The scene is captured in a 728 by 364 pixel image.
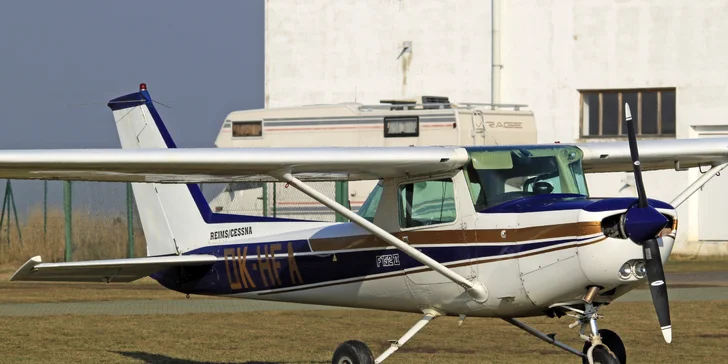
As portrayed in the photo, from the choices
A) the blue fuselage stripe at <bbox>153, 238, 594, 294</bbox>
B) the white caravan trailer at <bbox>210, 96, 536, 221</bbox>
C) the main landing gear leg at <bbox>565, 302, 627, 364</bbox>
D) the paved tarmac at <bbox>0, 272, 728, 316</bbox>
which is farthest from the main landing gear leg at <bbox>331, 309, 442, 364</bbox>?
the white caravan trailer at <bbox>210, 96, 536, 221</bbox>

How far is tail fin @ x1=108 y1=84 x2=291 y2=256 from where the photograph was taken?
12492 millimetres

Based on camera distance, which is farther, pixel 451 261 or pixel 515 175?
pixel 451 261

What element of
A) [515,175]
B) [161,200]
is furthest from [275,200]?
[515,175]

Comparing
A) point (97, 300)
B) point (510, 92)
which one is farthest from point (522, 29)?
point (97, 300)

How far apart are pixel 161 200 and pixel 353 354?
3438 millimetres

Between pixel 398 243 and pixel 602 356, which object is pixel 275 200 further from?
pixel 602 356

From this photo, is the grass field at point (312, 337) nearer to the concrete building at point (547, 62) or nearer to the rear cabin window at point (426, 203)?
the rear cabin window at point (426, 203)

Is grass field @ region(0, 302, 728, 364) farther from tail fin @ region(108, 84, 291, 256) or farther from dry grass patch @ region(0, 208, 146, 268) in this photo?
dry grass patch @ region(0, 208, 146, 268)

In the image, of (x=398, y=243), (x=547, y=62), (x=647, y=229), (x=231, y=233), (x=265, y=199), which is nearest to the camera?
(x=647, y=229)

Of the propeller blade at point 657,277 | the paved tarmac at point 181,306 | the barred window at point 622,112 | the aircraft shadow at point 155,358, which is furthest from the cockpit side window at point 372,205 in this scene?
the barred window at point 622,112

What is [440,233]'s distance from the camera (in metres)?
10.1

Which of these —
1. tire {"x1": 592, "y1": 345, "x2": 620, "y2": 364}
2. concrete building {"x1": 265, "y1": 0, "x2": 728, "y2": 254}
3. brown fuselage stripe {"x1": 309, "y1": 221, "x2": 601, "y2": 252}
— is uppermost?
concrete building {"x1": 265, "y1": 0, "x2": 728, "y2": 254}

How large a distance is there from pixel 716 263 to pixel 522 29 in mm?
7507

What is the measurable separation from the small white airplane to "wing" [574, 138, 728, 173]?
0.06ft
